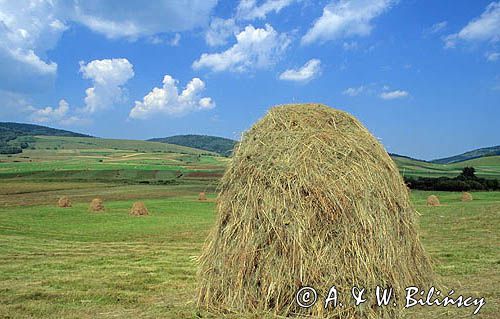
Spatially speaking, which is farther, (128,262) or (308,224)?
(128,262)

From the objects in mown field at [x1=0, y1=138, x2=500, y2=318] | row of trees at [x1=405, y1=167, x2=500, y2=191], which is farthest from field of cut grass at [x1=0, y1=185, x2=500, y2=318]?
row of trees at [x1=405, y1=167, x2=500, y2=191]

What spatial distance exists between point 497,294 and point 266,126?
5.09 meters

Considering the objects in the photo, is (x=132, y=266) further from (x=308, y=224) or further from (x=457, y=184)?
(x=457, y=184)

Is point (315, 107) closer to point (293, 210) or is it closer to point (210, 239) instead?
point (293, 210)

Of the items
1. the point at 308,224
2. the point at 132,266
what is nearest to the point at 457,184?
the point at 132,266

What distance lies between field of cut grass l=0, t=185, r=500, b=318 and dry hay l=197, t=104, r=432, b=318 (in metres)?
0.87

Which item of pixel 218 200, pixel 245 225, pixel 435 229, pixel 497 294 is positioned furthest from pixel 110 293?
pixel 435 229

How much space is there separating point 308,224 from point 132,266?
7739 millimetres

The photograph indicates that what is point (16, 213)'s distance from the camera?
3216 cm

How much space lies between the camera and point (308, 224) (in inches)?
279

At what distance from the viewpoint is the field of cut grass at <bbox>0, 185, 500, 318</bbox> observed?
8.45m

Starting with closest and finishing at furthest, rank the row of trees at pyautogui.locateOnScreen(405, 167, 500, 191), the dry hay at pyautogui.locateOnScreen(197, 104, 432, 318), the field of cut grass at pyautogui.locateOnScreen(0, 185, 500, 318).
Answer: the dry hay at pyautogui.locateOnScreen(197, 104, 432, 318) → the field of cut grass at pyautogui.locateOnScreen(0, 185, 500, 318) → the row of trees at pyautogui.locateOnScreen(405, 167, 500, 191)

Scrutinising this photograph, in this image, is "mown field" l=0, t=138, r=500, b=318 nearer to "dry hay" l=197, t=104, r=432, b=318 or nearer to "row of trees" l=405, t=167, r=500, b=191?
"dry hay" l=197, t=104, r=432, b=318

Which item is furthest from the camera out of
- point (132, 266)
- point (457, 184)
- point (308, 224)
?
point (457, 184)
